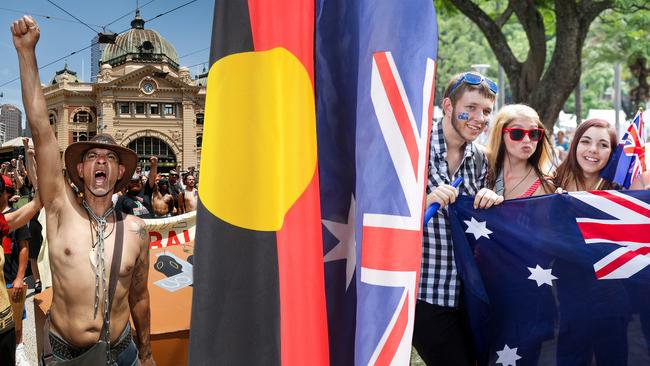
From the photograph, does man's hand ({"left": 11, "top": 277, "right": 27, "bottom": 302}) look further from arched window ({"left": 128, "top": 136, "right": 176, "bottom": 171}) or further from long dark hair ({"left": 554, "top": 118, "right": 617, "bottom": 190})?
long dark hair ({"left": 554, "top": 118, "right": 617, "bottom": 190})

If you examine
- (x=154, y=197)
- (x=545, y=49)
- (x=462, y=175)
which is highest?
(x=545, y=49)

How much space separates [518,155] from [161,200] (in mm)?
6782

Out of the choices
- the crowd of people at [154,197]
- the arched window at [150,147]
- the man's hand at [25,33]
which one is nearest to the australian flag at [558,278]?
the arched window at [150,147]

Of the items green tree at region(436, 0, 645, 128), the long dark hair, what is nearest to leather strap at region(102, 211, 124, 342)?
the long dark hair

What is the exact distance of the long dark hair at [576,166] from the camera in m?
3.83

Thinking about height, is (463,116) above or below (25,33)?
below

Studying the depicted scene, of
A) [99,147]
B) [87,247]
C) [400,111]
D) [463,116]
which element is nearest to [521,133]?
[463,116]

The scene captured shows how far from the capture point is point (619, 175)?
375cm

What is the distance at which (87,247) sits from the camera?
300cm

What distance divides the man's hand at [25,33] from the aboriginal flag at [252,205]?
4.98 feet

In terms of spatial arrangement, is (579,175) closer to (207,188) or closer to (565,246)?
(565,246)

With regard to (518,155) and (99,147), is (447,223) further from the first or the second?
(99,147)

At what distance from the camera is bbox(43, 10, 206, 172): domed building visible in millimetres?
3105

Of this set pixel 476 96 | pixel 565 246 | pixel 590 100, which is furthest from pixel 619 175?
pixel 590 100
